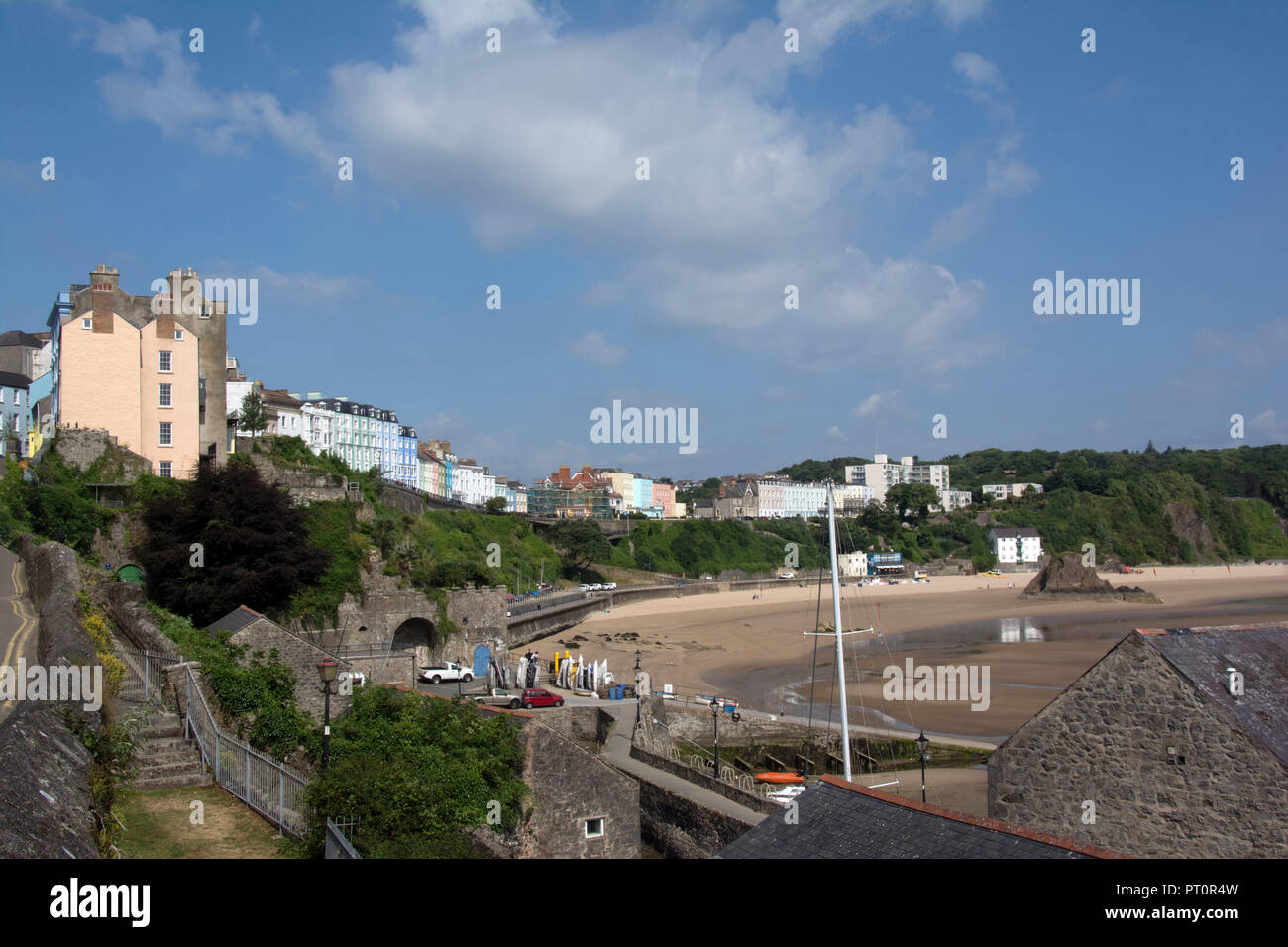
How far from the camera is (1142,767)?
482 inches

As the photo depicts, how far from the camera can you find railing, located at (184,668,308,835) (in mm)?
12656

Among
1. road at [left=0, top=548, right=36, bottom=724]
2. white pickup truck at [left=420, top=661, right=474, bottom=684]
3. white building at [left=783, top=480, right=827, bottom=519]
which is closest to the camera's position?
road at [left=0, top=548, right=36, bottom=724]

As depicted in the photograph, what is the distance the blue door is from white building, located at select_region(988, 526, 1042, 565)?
106 m

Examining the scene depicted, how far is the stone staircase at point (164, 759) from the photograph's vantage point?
13.5m

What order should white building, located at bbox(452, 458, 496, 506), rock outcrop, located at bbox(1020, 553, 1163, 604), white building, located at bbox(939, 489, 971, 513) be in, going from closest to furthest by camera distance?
rock outcrop, located at bbox(1020, 553, 1163, 604) → white building, located at bbox(452, 458, 496, 506) → white building, located at bbox(939, 489, 971, 513)

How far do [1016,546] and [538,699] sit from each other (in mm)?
116473

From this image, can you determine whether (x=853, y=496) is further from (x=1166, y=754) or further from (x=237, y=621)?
(x=1166, y=754)

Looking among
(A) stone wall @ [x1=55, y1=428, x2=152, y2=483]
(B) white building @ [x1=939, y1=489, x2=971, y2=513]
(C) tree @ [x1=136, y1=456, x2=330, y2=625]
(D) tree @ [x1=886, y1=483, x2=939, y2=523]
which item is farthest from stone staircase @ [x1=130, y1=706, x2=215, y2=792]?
(B) white building @ [x1=939, y1=489, x2=971, y2=513]

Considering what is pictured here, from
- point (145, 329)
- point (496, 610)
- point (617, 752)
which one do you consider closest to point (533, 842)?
point (617, 752)

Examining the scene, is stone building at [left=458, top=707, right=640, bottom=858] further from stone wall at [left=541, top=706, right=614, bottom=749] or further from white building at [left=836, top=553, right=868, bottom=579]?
white building at [left=836, top=553, right=868, bottom=579]

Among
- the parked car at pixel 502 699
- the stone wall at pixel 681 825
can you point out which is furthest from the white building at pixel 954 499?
the stone wall at pixel 681 825

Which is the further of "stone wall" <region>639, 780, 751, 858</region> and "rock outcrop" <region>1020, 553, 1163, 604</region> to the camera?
"rock outcrop" <region>1020, 553, 1163, 604</region>

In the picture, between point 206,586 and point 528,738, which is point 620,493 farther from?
point 528,738
